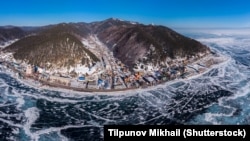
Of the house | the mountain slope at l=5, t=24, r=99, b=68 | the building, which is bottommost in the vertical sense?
the house

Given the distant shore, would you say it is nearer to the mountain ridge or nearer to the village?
the village

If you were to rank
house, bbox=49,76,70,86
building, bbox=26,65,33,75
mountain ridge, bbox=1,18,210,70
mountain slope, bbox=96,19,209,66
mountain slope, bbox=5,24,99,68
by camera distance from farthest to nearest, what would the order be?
mountain slope, bbox=96,19,209,66 → mountain ridge, bbox=1,18,210,70 → mountain slope, bbox=5,24,99,68 → building, bbox=26,65,33,75 → house, bbox=49,76,70,86

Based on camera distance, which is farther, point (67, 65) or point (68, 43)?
point (68, 43)

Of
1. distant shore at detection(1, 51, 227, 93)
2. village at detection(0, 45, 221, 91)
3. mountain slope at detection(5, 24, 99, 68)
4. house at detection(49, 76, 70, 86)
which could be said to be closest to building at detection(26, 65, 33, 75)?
village at detection(0, 45, 221, 91)

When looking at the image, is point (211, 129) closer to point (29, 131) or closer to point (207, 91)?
point (29, 131)

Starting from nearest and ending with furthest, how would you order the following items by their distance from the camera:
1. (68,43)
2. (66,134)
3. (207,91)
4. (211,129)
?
(211,129) → (66,134) → (207,91) → (68,43)

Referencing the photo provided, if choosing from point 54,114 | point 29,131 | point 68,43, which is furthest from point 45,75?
point 29,131

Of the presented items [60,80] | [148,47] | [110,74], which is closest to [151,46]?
[148,47]

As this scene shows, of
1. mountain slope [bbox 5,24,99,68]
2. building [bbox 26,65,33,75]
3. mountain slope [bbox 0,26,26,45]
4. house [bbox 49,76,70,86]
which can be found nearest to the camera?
house [bbox 49,76,70,86]
